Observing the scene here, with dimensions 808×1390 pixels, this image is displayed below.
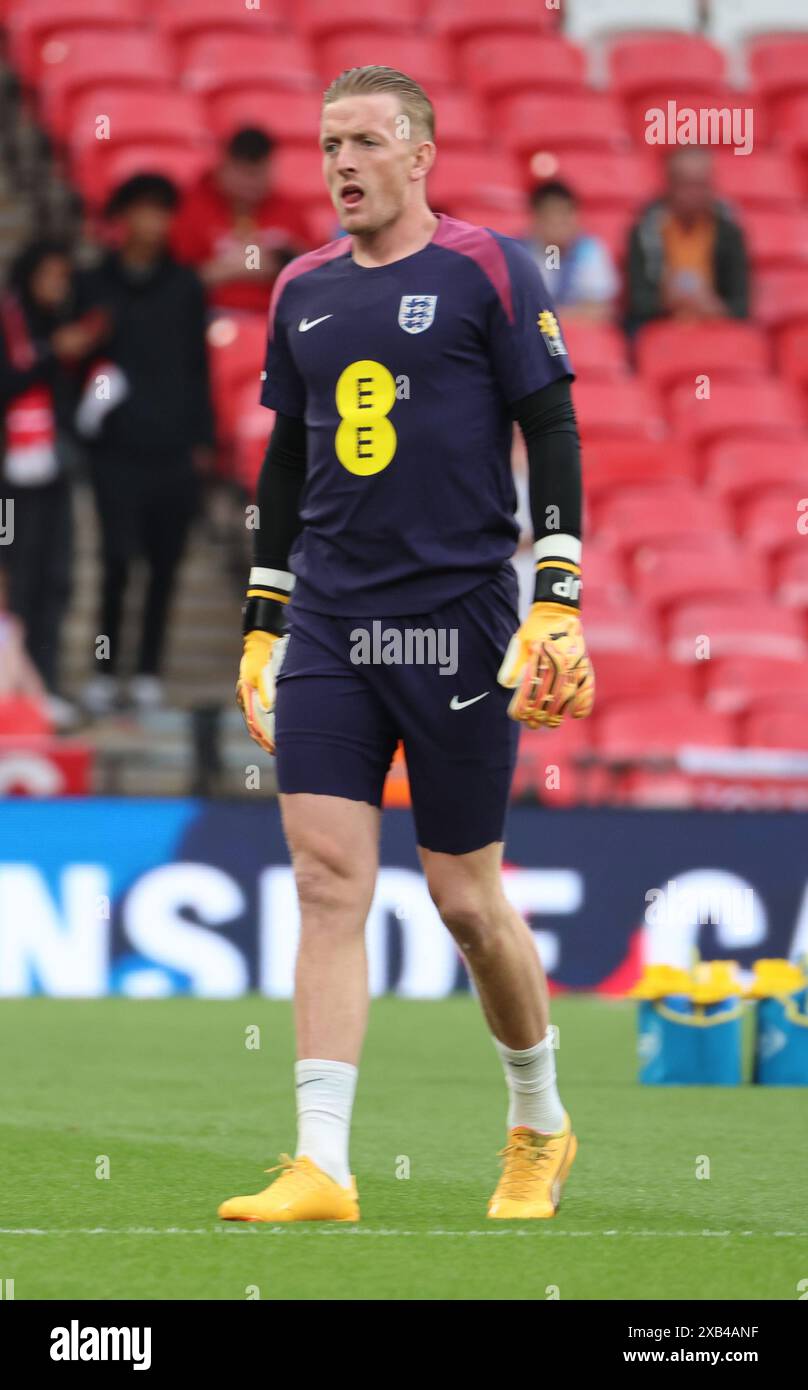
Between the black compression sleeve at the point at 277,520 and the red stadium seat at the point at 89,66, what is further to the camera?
the red stadium seat at the point at 89,66

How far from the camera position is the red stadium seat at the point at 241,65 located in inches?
613

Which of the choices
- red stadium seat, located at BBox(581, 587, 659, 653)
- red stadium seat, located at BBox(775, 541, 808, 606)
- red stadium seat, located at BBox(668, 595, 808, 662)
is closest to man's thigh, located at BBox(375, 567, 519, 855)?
red stadium seat, located at BBox(581, 587, 659, 653)

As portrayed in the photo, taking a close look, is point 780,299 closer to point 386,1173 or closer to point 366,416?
point 386,1173

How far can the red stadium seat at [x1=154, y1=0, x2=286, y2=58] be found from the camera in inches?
624

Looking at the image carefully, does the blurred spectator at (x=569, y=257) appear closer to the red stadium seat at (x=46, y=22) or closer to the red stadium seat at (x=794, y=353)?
the red stadium seat at (x=794, y=353)

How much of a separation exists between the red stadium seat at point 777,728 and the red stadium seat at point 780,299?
386cm

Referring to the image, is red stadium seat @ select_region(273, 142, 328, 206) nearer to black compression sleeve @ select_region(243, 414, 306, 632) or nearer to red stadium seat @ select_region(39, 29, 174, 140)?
red stadium seat @ select_region(39, 29, 174, 140)

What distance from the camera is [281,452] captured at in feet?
18.1

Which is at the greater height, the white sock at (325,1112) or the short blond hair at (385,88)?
the short blond hair at (385,88)

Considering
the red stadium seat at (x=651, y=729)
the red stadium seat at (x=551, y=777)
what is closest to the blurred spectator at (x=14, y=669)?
the red stadium seat at (x=551, y=777)

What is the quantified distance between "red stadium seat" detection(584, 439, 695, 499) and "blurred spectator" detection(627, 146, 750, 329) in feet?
2.78

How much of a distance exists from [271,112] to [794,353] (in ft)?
11.0

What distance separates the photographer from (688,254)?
576 inches
